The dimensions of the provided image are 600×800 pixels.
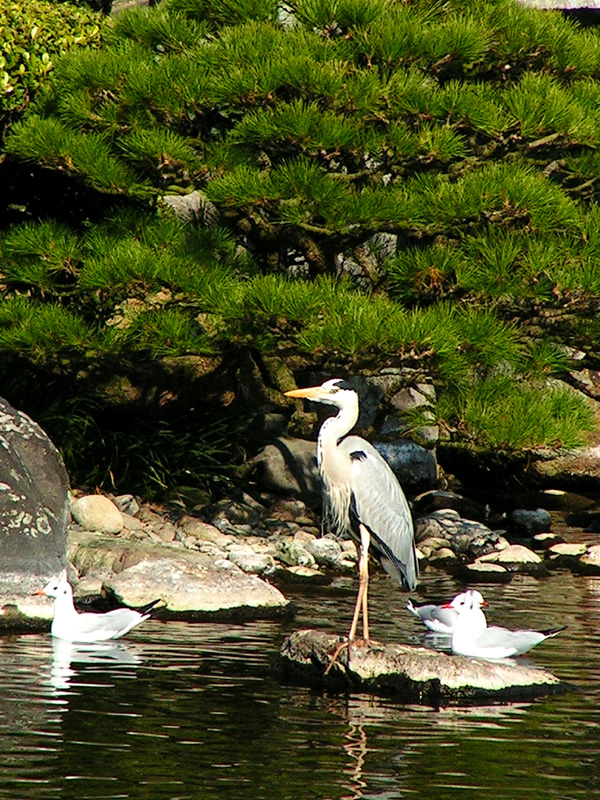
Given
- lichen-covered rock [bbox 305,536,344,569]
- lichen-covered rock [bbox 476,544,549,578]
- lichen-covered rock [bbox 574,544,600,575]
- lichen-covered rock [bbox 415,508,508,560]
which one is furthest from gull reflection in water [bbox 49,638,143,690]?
lichen-covered rock [bbox 574,544,600,575]

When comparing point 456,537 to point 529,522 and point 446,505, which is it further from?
point 446,505

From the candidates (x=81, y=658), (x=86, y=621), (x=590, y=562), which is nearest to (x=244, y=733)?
(x=81, y=658)

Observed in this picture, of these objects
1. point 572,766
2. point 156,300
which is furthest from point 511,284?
point 572,766

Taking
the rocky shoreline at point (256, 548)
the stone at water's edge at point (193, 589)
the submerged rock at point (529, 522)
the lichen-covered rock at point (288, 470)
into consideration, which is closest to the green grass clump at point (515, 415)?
the rocky shoreline at point (256, 548)

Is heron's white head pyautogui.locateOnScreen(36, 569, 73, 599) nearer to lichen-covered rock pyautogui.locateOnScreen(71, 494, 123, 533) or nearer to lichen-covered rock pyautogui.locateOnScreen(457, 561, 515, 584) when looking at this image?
lichen-covered rock pyautogui.locateOnScreen(71, 494, 123, 533)

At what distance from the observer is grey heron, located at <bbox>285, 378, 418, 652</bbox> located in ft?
22.6

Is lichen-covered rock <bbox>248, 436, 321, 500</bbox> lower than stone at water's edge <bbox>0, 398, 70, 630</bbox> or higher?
lower

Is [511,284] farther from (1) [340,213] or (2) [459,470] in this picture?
(2) [459,470]

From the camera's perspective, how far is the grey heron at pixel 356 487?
22.6 feet

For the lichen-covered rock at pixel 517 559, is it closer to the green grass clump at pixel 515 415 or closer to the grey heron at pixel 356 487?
the green grass clump at pixel 515 415

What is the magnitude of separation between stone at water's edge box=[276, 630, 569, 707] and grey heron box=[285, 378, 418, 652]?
62 centimetres

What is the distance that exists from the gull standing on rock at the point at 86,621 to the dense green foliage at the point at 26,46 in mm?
4887

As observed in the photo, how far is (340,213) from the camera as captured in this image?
9.30 meters

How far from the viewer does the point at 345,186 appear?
371 inches
